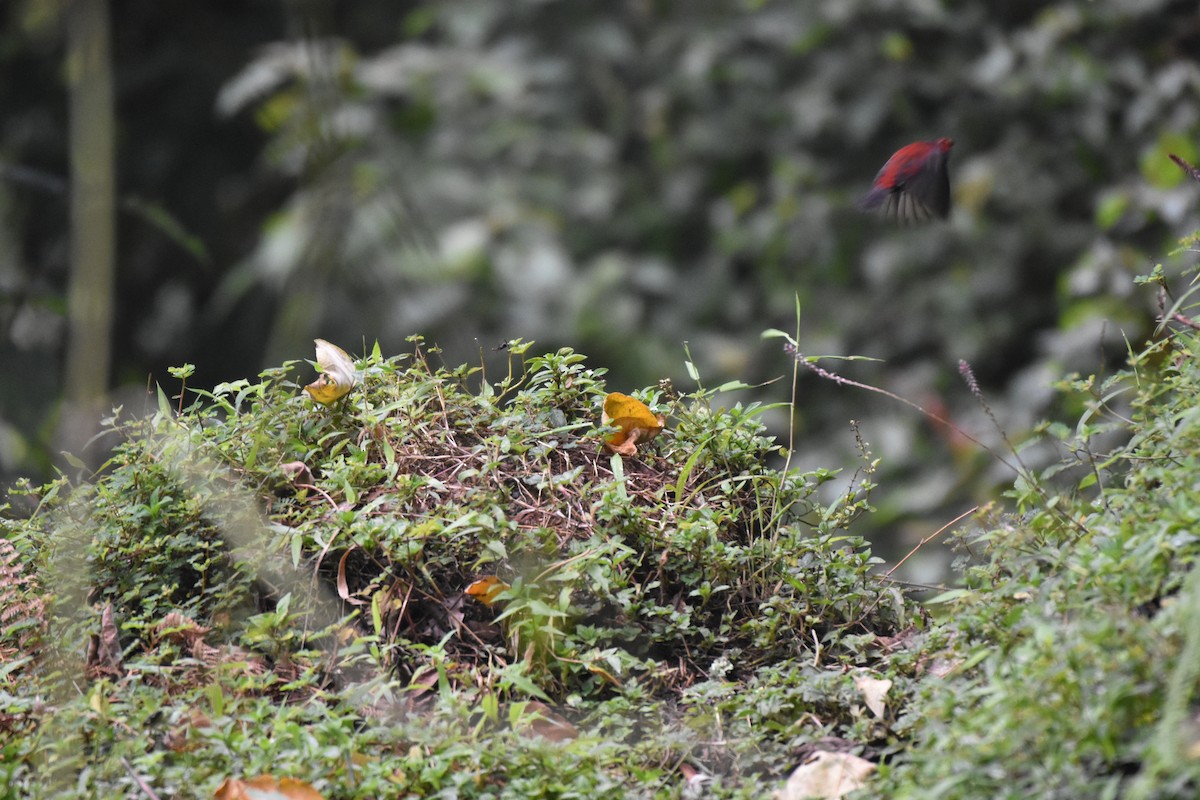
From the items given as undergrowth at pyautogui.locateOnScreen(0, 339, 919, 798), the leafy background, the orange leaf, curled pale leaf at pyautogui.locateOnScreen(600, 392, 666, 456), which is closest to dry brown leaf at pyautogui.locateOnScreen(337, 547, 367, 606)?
undergrowth at pyautogui.locateOnScreen(0, 339, 919, 798)

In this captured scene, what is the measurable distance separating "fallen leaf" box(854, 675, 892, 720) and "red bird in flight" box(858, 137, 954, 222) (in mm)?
1366

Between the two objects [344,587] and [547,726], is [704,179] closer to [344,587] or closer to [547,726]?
[344,587]

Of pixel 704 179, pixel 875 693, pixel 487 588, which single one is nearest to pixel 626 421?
pixel 487 588

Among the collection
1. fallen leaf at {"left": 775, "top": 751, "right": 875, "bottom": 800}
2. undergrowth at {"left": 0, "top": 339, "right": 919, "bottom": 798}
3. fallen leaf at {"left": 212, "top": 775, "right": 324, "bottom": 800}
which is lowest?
fallen leaf at {"left": 775, "top": 751, "right": 875, "bottom": 800}

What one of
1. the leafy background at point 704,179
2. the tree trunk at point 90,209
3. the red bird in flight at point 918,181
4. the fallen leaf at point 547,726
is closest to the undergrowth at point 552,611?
the fallen leaf at point 547,726

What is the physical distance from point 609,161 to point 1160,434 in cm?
200

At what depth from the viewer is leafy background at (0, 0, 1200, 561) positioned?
10.3 feet

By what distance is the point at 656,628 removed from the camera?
1.87 meters

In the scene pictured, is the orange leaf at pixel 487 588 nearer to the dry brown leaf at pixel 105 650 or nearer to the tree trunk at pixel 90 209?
the dry brown leaf at pixel 105 650

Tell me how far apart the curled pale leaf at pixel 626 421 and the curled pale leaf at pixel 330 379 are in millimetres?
496

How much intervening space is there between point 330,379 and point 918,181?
4.92ft

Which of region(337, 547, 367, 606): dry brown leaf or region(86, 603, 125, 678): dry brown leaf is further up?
region(337, 547, 367, 606): dry brown leaf

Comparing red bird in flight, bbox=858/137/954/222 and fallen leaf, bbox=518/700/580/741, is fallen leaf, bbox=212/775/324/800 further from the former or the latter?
red bird in flight, bbox=858/137/954/222

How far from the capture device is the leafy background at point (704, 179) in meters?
3.13
